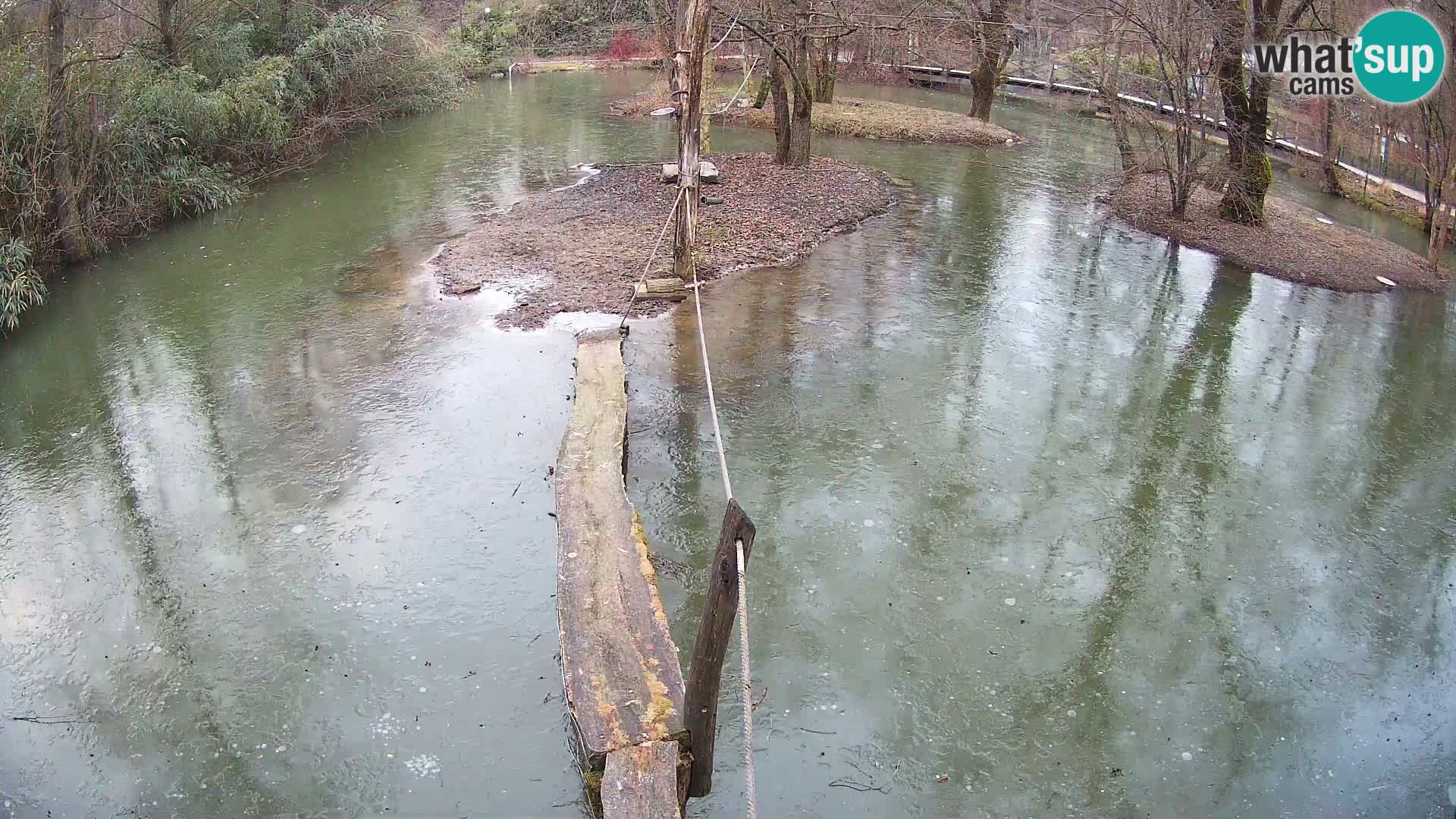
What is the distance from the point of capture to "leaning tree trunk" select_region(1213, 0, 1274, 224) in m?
13.1

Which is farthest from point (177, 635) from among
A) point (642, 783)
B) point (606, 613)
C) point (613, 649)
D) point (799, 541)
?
point (799, 541)

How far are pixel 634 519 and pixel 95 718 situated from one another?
9.45 feet

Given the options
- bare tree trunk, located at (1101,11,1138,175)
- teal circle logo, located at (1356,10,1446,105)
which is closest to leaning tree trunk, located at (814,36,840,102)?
bare tree trunk, located at (1101,11,1138,175)

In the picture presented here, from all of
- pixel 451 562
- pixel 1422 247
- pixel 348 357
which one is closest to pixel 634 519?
pixel 451 562

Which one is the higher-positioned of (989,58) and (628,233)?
(989,58)

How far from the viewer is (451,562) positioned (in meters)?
5.93

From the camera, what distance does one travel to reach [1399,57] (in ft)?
43.5

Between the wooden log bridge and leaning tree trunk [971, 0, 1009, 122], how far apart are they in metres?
16.5

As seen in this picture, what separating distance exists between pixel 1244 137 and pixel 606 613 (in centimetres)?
1267

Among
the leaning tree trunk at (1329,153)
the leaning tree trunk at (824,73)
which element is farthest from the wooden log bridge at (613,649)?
the leaning tree trunk at (824,73)

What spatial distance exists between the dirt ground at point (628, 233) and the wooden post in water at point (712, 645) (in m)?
6.30

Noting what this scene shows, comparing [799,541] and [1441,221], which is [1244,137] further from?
[799,541]

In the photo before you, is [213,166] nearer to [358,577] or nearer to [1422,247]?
[358,577]

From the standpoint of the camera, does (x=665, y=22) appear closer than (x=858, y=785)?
No
